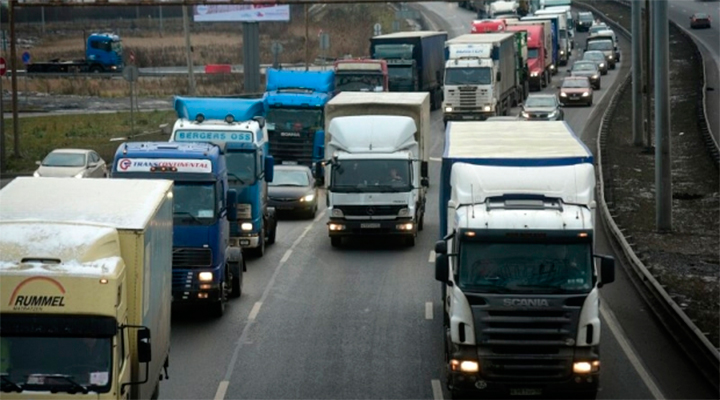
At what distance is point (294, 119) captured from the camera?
156ft

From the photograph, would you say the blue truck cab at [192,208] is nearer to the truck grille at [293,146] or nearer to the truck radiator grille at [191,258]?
the truck radiator grille at [191,258]

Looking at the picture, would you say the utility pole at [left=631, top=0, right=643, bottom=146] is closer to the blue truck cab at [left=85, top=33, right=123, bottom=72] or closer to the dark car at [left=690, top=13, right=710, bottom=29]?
the blue truck cab at [left=85, top=33, right=123, bottom=72]

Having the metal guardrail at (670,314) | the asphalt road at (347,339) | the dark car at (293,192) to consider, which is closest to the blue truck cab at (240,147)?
the asphalt road at (347,339)

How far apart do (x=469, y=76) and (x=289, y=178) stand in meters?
21.3

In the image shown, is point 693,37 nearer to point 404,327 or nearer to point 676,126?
point 676,126

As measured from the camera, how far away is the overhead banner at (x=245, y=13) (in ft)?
264

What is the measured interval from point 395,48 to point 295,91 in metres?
17.9


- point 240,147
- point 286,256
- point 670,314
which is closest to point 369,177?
point 286,256

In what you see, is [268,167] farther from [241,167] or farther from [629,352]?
[629,352]

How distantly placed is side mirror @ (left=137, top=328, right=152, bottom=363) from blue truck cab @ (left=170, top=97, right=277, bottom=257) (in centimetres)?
1495

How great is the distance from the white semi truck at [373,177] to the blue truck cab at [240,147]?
5.90 feet

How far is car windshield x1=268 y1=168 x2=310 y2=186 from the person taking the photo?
39.1 metres

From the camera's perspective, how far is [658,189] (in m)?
32.9

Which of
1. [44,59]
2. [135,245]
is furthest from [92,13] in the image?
[135,245]
